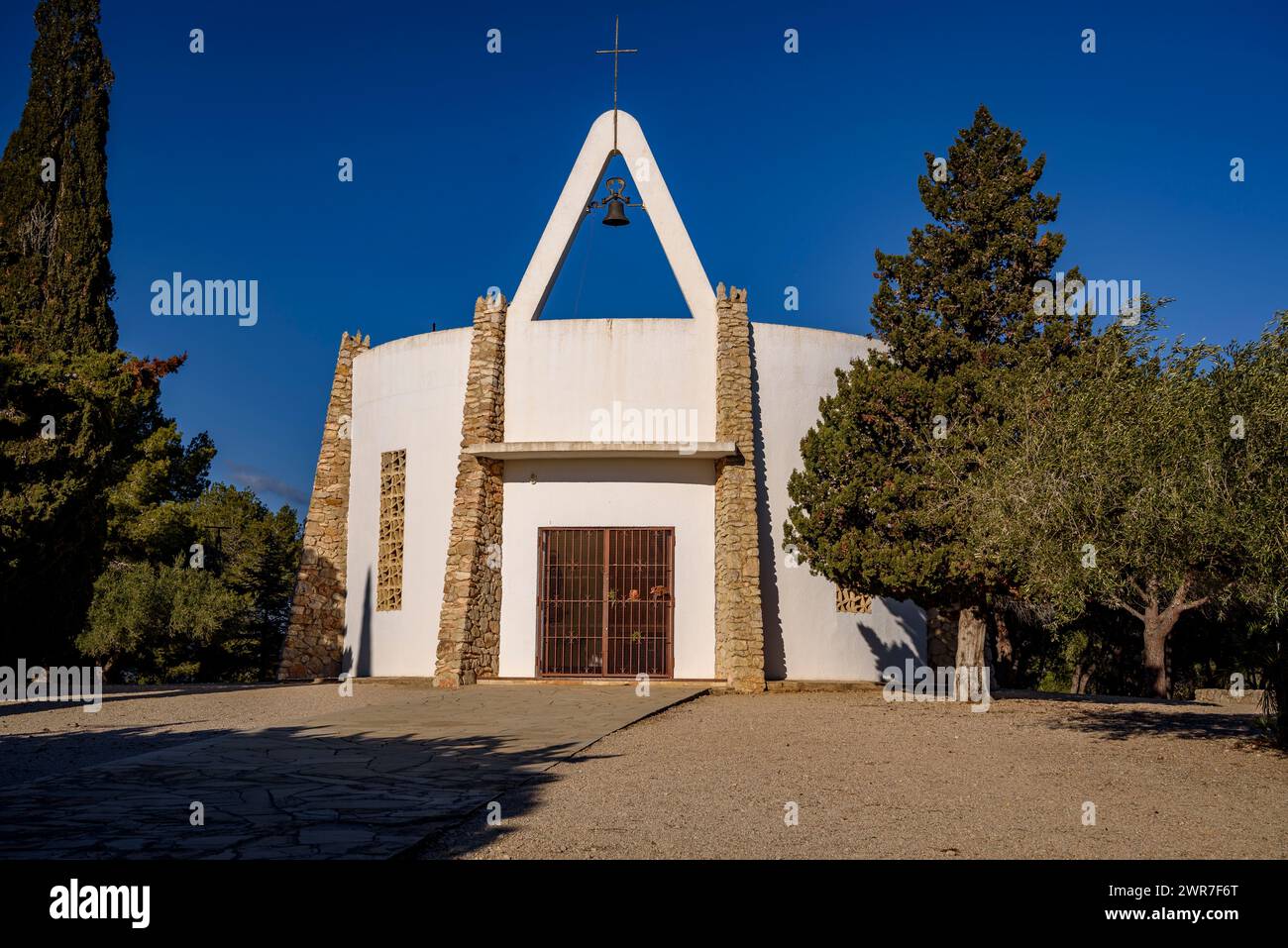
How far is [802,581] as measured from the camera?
18.1 m

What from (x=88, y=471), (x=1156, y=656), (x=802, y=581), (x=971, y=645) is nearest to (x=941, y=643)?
(x=802, y=581)

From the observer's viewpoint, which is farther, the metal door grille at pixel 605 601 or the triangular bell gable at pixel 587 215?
the triangular bell gable at pixel 587 215

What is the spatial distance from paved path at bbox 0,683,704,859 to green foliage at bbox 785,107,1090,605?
17.4ft

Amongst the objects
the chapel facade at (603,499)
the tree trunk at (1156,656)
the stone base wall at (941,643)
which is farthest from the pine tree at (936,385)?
the tree trunk at (1156,656)

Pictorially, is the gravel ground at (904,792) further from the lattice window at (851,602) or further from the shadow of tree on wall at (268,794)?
the lattice window at (851,602)

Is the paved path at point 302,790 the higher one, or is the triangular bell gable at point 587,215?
the triangular bell gable at point 587,215

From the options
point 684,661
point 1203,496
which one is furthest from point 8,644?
point 1203,496

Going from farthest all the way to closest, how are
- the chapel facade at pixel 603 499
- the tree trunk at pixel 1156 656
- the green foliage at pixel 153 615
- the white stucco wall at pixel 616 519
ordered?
the green foliage at pixel 153 615
the tree trunk at pixel 1156 656
the white stucco wall at pixel 616 519
the chapel facade at pixel 603 499

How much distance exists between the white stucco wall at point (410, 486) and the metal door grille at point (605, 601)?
81.5 inches

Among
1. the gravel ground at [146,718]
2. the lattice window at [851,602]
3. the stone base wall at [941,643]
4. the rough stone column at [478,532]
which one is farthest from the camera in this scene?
the stone base wall at [941,643]

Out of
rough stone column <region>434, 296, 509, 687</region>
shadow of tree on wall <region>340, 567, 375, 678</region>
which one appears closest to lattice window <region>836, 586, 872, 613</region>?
rough stone column <region>434, 296, 509, 687</region>

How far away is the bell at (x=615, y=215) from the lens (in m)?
18.1

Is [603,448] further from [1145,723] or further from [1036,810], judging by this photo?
[1036,810]

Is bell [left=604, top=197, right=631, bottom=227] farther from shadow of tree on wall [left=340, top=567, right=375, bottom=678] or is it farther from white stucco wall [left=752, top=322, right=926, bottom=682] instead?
shadow of tree on wall [left=340, top=567, right=375, bottom=678]
